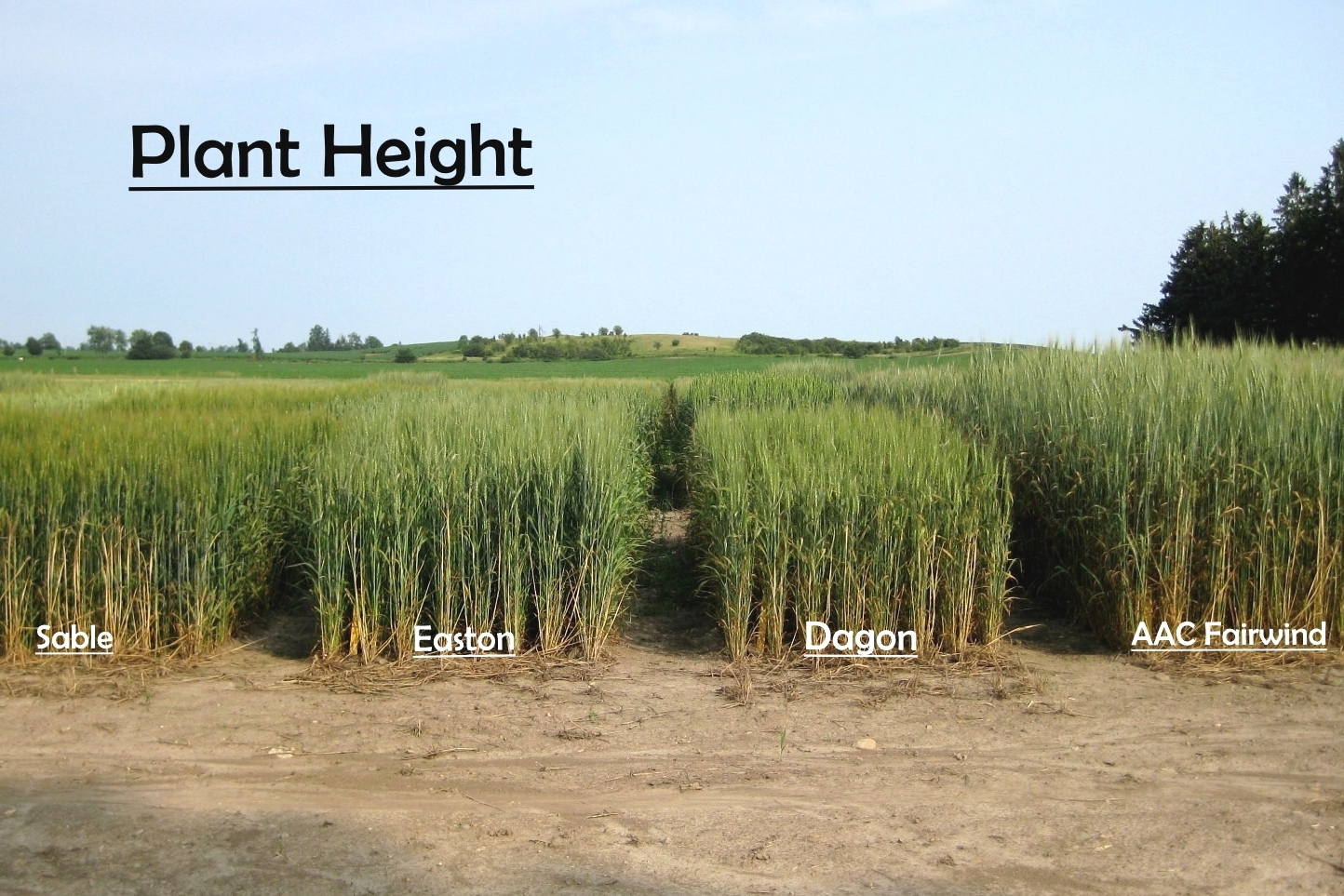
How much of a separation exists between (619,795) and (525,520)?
2.34 m

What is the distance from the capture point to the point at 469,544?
20.4ft

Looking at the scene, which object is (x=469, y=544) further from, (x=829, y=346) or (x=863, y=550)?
(x=829, y=346)

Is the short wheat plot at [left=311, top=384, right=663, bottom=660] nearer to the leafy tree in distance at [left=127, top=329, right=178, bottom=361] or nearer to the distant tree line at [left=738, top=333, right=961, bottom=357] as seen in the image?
the distant tree line at [left=738, top=333, right=961, bottom=357]

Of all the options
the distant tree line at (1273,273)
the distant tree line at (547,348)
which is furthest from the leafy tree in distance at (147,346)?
the distant tree line at (1273,273)

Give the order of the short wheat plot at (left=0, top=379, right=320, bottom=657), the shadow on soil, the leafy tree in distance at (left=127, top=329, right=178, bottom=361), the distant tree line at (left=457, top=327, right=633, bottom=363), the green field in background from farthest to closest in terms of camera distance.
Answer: the distant tree line at (left=457, top=327, right=633, bottom=363) → the leafy tree in distance at (left=127, top=329, right=178, bottom=361) → the green field in background → the shadow on soil → the short wheat plot at (left=0, top=379, right=320, bottom=657)

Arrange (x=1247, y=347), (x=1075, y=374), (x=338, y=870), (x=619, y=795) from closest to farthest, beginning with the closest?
1. (x=338, y=870)
2. (x=619, y=795)
3. (x=1075, y=374)
4. (x=1247, y=347)

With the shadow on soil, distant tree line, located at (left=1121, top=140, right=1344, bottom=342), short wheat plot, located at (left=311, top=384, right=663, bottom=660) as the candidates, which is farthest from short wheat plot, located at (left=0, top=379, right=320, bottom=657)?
distant tree line, located at (left=1121, top=140, right=1344, bottom=342)

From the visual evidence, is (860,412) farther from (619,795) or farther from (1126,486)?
(619,795)

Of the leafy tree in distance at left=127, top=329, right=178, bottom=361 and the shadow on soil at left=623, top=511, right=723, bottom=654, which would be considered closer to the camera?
the shadow on soil at left=623, top=511, right=723, bottom=654

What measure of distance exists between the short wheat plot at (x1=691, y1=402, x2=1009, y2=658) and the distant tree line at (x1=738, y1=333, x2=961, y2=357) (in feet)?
42.0

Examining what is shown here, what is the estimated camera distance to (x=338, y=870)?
143 inches

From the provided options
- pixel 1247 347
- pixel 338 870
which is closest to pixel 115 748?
pixel 338 870

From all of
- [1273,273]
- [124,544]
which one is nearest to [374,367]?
[1273,273]

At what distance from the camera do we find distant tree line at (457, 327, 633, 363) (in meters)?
57.1
